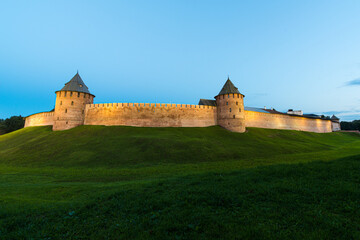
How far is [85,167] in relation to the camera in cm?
1966

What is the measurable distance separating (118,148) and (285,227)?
24545mm

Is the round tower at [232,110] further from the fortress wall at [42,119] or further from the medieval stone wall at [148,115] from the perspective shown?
the fortress wall at [42,119]

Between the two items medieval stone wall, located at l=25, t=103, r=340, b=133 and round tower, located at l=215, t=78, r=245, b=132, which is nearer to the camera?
medieval stone wall, located at l=25, t=103, r=340, b=133

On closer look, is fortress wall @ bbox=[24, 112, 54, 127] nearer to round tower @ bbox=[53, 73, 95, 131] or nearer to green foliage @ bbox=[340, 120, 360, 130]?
round tower @ bbox=[53, 73, 95, 131]

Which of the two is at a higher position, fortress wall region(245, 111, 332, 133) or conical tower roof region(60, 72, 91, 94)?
conical tower roof region(60, 72, 91, 94)

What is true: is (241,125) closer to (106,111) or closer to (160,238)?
(106,111)

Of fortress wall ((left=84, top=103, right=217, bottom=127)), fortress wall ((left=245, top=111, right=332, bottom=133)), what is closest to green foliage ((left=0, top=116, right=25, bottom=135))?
fortress wall ((left=84, top=103, right=217, bottom=127))

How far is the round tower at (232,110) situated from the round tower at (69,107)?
116 feet

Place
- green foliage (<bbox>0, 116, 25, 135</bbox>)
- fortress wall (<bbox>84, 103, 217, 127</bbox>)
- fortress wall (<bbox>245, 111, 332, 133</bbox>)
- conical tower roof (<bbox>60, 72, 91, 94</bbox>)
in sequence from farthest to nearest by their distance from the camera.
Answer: green foliage (<bbox>0, 116, 25, 135</bbox>), fortress wall (<bbox>245, 111, 332, 133</bbox>), fortress wall (<bbox>84, 103, 217, 127</bbox>), conical tower roof (<bbox>60, 72, 91, 94</bbox>)

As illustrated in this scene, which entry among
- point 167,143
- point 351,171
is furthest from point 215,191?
point 167,143

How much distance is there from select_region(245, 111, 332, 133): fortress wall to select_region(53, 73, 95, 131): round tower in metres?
44.7

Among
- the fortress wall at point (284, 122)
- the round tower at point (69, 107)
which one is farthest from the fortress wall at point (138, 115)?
the fortress wall at point (284, 122)

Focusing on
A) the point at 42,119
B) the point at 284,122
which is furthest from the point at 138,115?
the point at 284,122

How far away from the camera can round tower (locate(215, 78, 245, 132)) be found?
4397cm
